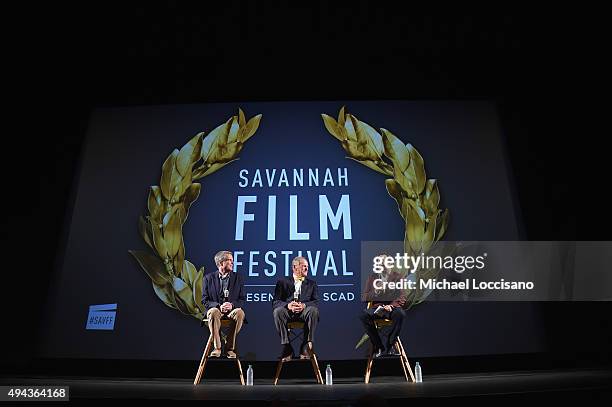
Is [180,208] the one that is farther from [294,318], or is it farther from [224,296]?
[294,318]

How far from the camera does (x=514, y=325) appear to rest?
16.5 ft

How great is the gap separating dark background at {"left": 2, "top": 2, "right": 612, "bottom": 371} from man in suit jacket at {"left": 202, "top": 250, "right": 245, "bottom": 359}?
2023 millimetres

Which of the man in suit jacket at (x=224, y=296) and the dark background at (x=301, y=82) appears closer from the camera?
the man in suit jacket at (x=224, y=296)

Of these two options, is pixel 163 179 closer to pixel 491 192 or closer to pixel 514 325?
pixel 491 192

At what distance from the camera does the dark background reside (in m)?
4.99

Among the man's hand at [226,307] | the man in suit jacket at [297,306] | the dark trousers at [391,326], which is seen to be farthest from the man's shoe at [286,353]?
the dark trousers at [391,326]

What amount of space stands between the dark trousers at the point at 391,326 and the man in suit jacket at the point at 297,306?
402mm

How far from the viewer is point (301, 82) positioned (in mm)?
5707

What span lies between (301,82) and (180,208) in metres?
1.76

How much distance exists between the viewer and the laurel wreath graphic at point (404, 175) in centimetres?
537

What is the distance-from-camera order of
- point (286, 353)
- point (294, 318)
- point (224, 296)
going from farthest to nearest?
1. point (224, 296)
2. point (294, 318)
3. point (286, 353)

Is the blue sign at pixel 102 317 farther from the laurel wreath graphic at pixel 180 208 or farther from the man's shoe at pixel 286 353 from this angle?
the man's shoe at pixel 286 353

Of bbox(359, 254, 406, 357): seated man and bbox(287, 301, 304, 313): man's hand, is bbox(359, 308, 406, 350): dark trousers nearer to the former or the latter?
bbox(359, 254, 406, 357): seated man

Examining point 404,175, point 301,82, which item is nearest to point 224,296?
point 404,175
